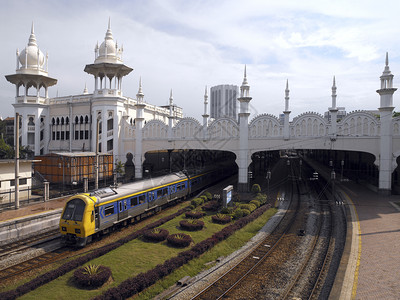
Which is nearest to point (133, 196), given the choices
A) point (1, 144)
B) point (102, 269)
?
point (102, 269)

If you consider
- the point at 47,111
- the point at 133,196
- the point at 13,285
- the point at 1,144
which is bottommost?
the point at 13,285

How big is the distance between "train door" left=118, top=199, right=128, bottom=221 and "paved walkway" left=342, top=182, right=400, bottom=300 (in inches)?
564

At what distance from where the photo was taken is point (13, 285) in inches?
484

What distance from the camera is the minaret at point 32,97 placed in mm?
43969

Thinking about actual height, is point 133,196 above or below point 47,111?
below

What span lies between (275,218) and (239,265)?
9926 millimetres

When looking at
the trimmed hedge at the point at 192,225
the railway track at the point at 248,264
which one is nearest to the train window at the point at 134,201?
the trimmed hedge at the point at 192,225

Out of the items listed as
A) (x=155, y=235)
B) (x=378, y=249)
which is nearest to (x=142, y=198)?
(x=155, y=235)

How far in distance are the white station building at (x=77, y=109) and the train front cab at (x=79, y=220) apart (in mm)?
24102

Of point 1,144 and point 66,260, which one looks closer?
point 66,260

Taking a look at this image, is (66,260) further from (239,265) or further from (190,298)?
(239,265)

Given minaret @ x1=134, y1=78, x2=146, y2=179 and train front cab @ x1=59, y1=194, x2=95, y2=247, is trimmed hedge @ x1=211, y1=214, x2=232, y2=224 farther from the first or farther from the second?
minaret @ x1=134, y1=78, x2=146, y2=179

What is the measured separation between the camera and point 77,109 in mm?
44344

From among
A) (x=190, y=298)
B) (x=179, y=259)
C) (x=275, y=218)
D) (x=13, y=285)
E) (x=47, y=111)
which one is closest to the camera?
(x=190, y=298)
